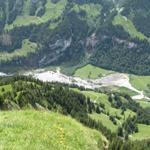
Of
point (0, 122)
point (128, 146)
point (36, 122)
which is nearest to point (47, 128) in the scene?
point (36, 122)

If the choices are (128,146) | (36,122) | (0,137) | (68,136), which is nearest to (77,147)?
(68,136)

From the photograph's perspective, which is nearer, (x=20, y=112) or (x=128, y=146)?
(x=20, y=112)

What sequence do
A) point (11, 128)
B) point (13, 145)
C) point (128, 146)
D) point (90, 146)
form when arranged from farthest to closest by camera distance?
point (128, 146), point (90, 146), point (11, 128), point (13, 145)

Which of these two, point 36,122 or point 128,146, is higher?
point 36,122

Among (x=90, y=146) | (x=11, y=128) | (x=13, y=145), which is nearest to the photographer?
(x=13, y=145)

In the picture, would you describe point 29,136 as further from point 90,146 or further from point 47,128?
point 90,146

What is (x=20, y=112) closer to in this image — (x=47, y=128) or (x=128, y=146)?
(x=47, y=128)
